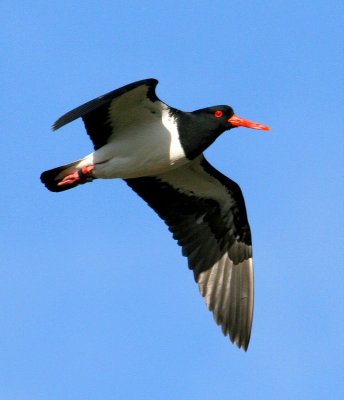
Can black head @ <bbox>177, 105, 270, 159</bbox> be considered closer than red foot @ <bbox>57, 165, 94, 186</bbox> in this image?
Yes

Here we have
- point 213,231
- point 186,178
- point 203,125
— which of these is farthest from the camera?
point 213,231

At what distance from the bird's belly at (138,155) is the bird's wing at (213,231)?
104 centimetres

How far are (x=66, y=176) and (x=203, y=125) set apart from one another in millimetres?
1781

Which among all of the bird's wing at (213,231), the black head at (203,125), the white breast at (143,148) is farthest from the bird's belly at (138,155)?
the bird's wing at (213,231)

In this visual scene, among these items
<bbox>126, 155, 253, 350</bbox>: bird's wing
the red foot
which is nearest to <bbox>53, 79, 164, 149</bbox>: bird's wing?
the red foot

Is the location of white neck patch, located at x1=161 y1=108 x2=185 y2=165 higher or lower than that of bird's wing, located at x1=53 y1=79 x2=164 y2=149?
lower

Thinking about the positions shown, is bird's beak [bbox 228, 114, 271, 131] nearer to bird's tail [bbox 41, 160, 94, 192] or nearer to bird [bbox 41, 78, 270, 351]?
bird [bbox 41, 78, 270, 351]

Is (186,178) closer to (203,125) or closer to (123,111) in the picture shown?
(203,125)

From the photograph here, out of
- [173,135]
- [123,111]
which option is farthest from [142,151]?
[123,111]

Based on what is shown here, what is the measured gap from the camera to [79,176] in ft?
43.9

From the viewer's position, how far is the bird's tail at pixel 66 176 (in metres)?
13.4

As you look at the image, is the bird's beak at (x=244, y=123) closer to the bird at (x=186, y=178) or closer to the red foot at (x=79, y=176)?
the bird at (x=186, y=178)

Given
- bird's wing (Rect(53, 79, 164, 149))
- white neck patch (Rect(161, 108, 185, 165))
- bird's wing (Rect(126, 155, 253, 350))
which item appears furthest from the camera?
bird's wing (Rect(126, 155, 253, 350))

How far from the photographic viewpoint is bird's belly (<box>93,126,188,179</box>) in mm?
13141
